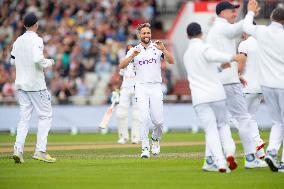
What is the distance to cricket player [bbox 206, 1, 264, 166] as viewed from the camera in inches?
708

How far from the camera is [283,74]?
58.5 feet

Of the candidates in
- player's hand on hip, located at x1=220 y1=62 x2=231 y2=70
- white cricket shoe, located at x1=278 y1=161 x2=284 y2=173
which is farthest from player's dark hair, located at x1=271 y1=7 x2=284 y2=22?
white cricket shoe, located at x1=278 y1=161 x2=284 y2=173

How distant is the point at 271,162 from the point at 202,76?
201 cm

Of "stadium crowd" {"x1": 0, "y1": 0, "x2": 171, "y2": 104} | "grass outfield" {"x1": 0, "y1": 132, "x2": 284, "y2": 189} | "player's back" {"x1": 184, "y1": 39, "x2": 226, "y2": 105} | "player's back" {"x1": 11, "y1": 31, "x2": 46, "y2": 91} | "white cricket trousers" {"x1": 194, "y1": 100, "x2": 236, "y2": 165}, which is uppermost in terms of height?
"stadium crowd" {"x1": 0, "y1": 0, "x2": 171, "y2": 104}

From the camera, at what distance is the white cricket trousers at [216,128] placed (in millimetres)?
17219

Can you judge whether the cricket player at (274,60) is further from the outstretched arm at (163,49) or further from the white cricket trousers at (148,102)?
the white cricket trousers at (148,102)

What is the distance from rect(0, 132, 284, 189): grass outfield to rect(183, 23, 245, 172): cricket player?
1.31 feet

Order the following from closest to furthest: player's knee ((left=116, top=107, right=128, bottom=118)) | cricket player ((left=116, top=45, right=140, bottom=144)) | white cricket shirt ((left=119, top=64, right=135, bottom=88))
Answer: white cricket shirt ((left=119, top=64, right=135, bottom=88)) → cricket player ((left=116, top=45, right=140, bottom=144)) → player's knee ((left=116, top=107, right=128, bottom=118))

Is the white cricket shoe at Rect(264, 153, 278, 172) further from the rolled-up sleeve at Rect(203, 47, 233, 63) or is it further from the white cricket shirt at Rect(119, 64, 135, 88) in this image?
the white cricket shirt at Rect(119, 64, 135, 88)

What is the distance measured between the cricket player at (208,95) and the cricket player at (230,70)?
569 mm

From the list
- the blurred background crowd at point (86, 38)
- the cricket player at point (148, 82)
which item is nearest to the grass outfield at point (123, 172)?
the cricket player at point (148, 82)

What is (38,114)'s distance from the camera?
2088 centimetres

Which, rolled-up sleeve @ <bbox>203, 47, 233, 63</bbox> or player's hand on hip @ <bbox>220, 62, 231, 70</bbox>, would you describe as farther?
player's hand on hip @ <bbox>220, 62, 231, 70</bbox>

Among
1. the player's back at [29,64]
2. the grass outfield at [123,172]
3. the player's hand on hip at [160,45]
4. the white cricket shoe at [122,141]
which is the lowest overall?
the grass outfield at [123,172]
